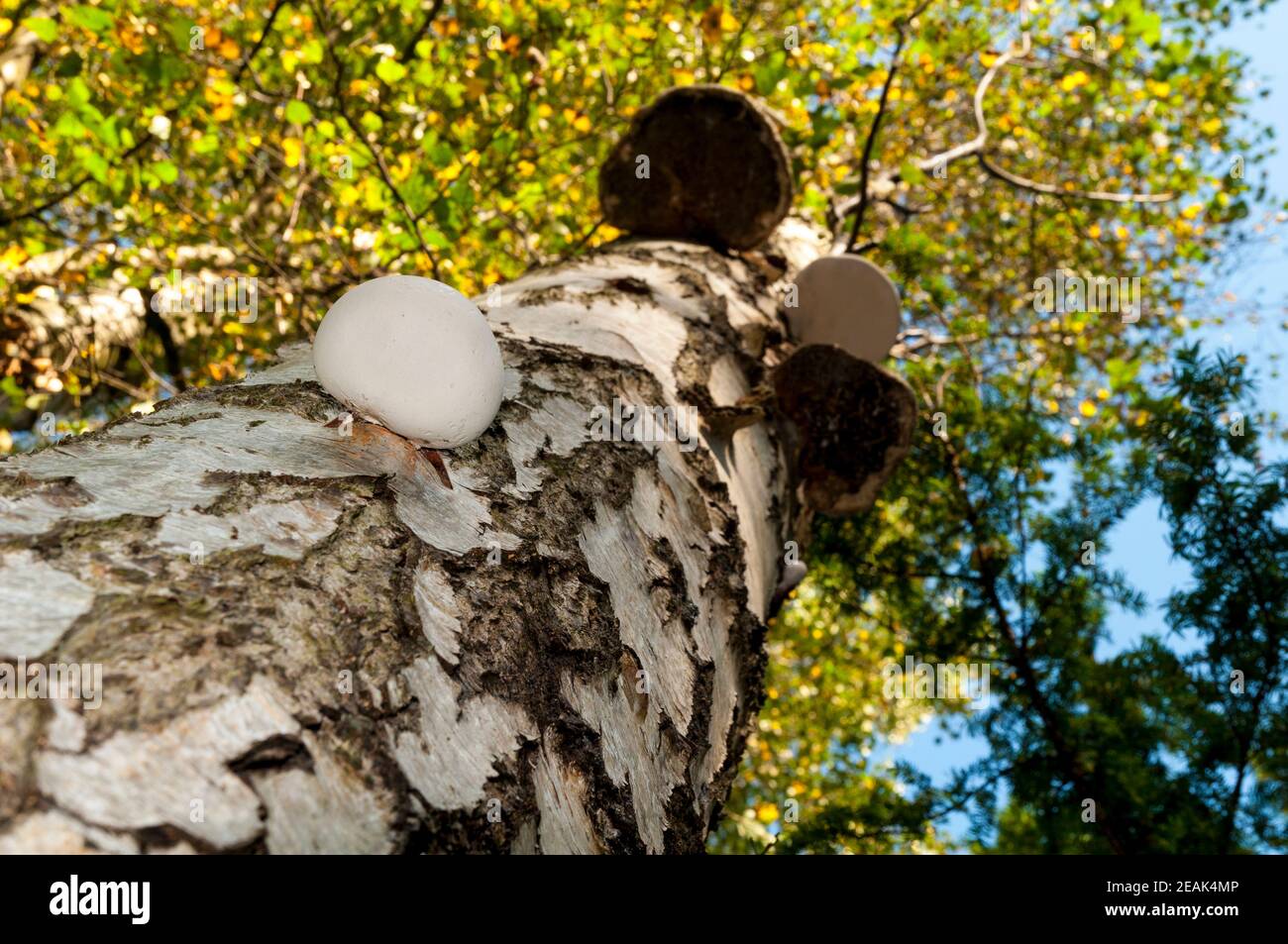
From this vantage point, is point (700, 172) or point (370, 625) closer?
point (370, 625)

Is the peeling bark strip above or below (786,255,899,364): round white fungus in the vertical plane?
below

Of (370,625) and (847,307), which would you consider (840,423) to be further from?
(370,625)

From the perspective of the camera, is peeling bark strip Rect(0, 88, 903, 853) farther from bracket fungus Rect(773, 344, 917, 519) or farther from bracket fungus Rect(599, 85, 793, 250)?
bracket fungus Rect(599, 85, 793, 250)

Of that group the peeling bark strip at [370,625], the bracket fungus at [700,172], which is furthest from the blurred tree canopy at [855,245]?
the peeling bark strip at [370,625]

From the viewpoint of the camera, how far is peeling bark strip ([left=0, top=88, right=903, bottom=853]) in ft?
2.28

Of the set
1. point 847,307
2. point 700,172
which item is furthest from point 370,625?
point 847,307

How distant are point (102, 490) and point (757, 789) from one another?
29.7 ft

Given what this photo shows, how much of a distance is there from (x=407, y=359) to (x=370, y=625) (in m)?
0.44

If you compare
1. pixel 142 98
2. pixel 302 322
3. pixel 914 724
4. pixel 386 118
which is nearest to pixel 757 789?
pixel 914 724

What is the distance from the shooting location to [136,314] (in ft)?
18.6

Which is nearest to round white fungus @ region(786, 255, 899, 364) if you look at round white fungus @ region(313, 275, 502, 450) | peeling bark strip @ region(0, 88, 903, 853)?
peeling bark strip @ region(0, 88, 903, 853)

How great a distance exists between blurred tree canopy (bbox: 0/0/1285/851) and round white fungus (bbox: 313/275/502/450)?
88.5 inches

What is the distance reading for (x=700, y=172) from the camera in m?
3.01
